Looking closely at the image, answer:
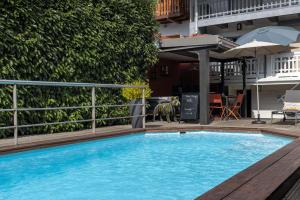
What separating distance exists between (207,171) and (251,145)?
2.56 metres

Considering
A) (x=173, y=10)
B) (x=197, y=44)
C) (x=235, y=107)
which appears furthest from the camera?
(x=173, y=10)

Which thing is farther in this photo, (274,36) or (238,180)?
(274,36)

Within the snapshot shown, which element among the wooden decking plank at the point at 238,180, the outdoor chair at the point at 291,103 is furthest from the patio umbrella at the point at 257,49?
the wooden decking plank at the point at 238,180

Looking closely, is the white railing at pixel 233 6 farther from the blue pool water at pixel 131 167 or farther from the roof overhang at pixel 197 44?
the blue pool water at pixel 131 167

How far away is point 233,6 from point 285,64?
195 inches

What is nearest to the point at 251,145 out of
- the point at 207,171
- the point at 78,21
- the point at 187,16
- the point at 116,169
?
the point at 207,171

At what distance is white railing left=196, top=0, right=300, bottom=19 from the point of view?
1505 centimetres

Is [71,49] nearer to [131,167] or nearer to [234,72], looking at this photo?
[131,167]

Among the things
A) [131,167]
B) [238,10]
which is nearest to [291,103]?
[238,10]

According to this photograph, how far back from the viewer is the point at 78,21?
31.5 feet

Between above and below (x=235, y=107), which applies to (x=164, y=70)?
above

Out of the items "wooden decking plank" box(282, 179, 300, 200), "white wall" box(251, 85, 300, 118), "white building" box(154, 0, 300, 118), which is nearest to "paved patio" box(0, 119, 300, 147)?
"white building" box(154, 0, 300, 118)

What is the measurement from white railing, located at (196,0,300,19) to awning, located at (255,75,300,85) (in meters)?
3.46

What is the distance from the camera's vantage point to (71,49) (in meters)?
9.37
